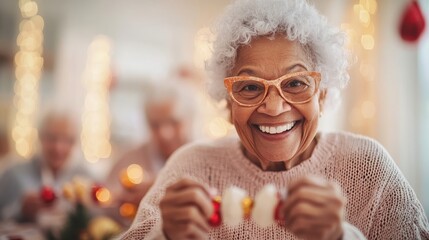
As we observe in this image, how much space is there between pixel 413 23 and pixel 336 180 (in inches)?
55.2

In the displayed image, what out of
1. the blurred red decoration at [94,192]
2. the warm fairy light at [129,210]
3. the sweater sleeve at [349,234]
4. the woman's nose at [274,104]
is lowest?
the warm fairy light at [129,210]

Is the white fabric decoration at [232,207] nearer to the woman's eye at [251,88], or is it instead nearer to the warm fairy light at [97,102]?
the woman's eye at [251,88]

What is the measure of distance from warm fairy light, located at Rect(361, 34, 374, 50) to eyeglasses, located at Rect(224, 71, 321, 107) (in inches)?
66.1

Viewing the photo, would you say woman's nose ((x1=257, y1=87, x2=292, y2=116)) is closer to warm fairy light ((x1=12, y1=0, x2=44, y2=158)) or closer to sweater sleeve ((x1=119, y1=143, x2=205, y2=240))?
sweater sleeve ((x1=119, y1=143, x2=205, y2=240))

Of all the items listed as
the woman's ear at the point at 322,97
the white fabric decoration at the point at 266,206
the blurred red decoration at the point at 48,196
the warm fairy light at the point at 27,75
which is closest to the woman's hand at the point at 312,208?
the white fabric decoration at the point at 266,206

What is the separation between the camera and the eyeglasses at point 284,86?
1.02 m

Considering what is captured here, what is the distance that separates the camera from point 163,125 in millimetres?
2424

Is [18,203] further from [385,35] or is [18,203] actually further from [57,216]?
[385,35]

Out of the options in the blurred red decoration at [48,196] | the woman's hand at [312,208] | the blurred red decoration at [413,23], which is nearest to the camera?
the woman's hand at [312,208]

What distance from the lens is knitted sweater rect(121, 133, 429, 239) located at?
1.07 metres

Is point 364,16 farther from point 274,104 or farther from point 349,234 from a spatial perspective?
point 349,234

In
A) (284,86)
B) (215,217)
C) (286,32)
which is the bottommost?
(215,217)

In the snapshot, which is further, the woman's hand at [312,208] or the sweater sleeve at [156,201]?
the sweater sleeve at [156,201]

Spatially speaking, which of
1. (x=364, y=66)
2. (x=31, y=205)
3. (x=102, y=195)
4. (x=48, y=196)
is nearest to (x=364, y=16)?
(x=364, y=66)
